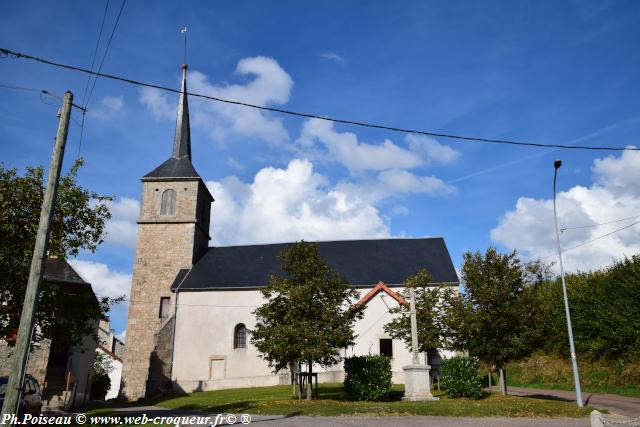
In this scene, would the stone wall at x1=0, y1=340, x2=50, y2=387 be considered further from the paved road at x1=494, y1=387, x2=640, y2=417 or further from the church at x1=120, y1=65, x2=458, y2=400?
the paved road at x1=494, y1=387, x2=640, y2=417

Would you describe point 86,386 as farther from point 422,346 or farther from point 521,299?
point 521,299

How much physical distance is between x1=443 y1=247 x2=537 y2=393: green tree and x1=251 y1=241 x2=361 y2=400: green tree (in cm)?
507

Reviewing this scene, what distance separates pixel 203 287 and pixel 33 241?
66.0 feet

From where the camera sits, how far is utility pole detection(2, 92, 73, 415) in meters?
8.43

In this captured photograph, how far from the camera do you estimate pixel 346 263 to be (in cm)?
3753

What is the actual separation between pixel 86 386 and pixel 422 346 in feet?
72.3

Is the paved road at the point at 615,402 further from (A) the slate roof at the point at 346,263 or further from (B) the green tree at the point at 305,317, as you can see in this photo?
(A) the slate roof at the point at 346,263

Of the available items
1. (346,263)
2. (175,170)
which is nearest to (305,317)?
(346,263)

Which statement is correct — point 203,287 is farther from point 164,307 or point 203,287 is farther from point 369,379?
point 369,379

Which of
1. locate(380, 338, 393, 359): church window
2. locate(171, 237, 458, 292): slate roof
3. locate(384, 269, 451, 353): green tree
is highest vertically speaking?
locate(171, 237, 458, 292): slate roof

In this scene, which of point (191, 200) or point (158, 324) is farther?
point (191, 200)

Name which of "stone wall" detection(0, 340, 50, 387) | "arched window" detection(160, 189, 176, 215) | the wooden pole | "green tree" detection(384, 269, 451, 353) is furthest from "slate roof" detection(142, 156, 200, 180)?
the wooden pole

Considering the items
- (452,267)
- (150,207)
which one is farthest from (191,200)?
(452,267)

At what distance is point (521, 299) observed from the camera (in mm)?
20953
